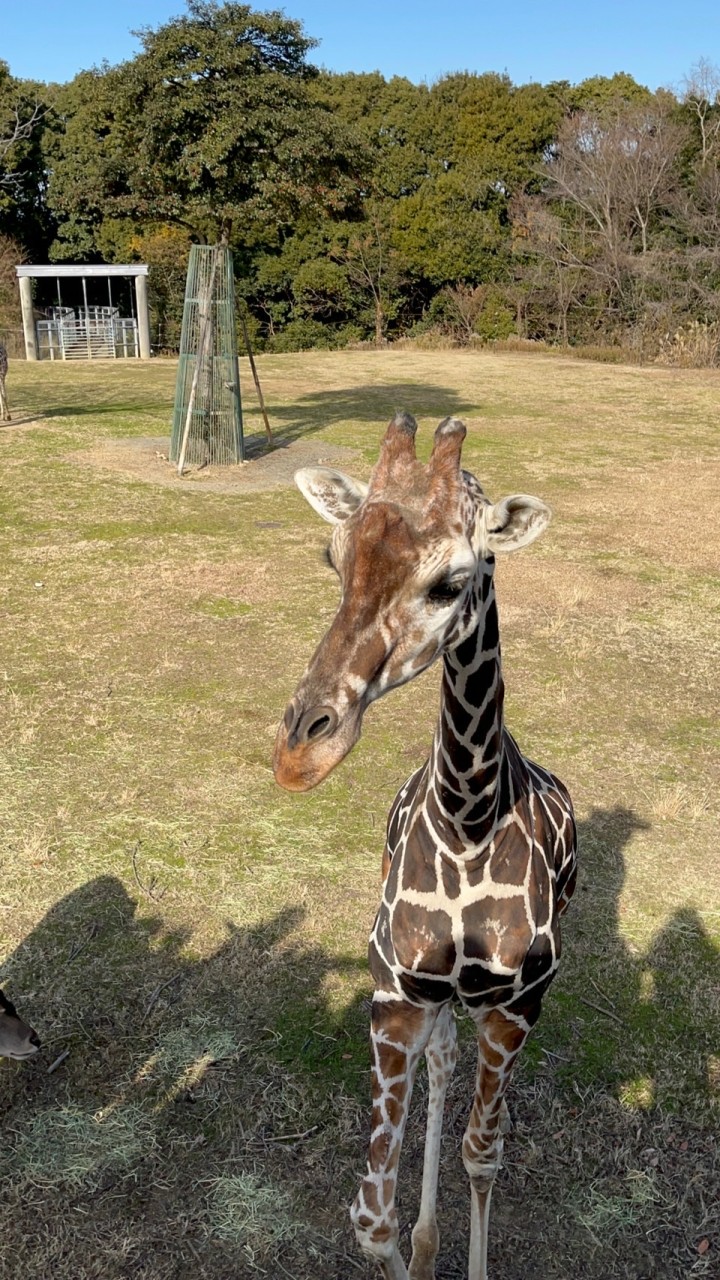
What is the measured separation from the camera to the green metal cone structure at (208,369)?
46.7 feet

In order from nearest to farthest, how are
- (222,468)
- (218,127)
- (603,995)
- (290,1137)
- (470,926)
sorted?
(470,926), (290,1137), (603,995), (218,127), (222,468)

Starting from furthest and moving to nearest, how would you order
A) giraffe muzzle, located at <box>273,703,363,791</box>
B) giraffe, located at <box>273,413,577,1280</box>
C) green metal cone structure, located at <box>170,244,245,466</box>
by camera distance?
green metal cone structure, located at <box>170,244,245,466</box> → giraffe, located at <box>273,413,577,1280</box> → giraffe muzzle, located at <box>273,703,363,791</box>

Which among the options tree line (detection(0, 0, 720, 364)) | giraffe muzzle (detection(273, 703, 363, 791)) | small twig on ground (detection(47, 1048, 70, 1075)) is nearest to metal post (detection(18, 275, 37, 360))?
tree line (detection(0, 0, 720, 364))

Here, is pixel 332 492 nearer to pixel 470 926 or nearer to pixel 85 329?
pixel 470 926

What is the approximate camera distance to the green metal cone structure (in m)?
14.2

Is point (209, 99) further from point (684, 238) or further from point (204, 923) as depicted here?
point (684, 238)

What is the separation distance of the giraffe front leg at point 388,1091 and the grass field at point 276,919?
0.72 metres

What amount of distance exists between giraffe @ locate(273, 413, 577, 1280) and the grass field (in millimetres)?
727

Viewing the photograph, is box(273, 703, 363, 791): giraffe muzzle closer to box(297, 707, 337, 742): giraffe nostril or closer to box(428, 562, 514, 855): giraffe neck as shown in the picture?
box(297, 707, 337, 742): giraffe nostril

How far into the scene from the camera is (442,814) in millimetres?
2811

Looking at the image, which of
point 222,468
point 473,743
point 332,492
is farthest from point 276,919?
point 222,468

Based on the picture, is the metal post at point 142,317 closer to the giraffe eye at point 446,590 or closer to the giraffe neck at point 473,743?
the giraffe neck at point 473,743

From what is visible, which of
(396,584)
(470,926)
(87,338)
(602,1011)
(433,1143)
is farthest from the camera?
(87,338)

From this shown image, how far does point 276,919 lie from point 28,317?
89.7 feet
